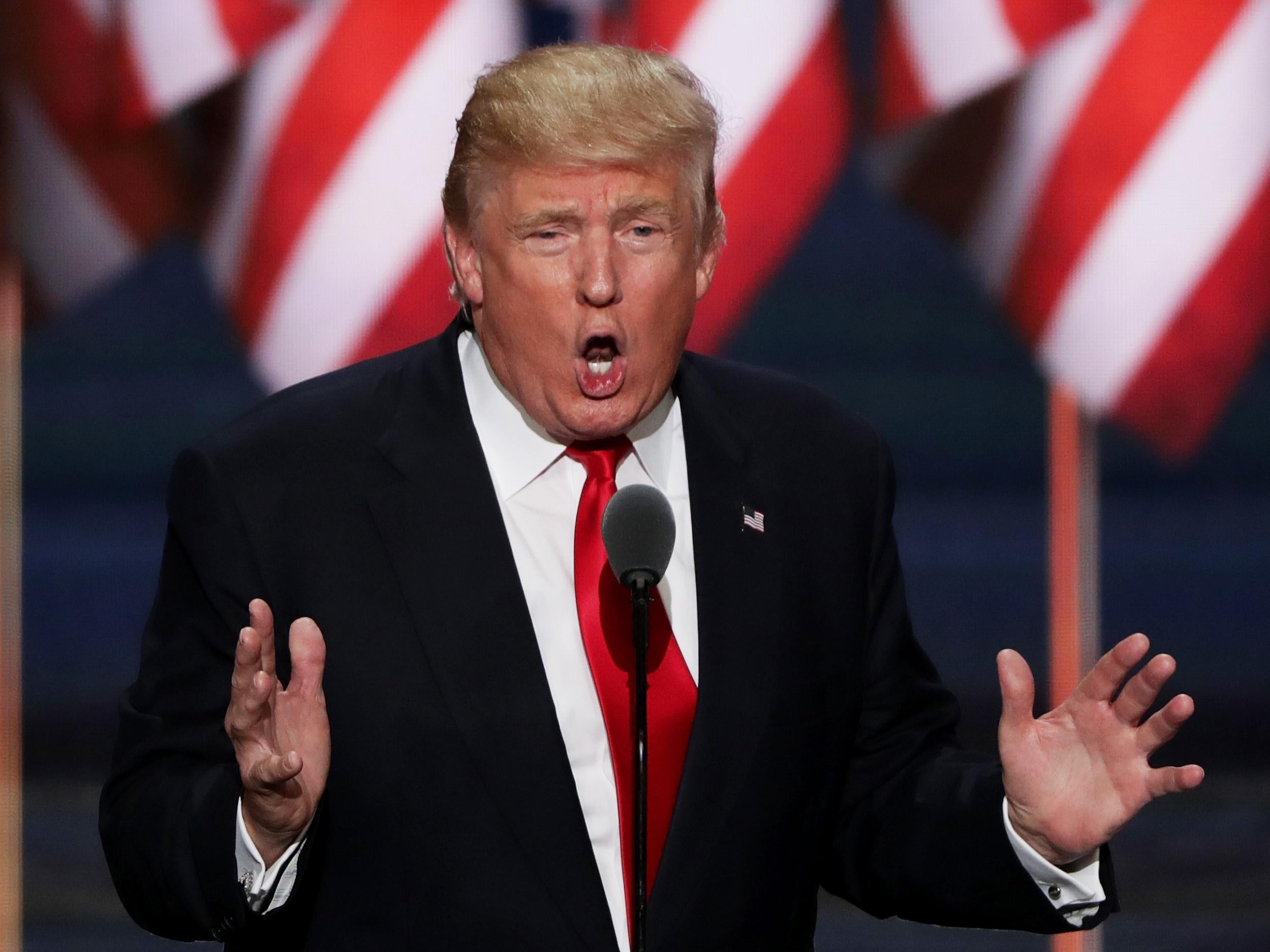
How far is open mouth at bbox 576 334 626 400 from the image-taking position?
1.67 metres

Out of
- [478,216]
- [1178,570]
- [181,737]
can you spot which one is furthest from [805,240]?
[181,737]

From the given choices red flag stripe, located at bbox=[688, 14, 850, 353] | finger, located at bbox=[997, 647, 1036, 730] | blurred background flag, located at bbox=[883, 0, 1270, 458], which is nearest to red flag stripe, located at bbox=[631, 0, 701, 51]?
red flag stripe, located at bbox=[688, 14, 850, 353]

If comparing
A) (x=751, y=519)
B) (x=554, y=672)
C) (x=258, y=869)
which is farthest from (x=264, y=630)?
(x=751, y=519)

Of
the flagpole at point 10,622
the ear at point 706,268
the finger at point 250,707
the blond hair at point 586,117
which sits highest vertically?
the blond hair at point 586,117

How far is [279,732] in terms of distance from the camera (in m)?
1.45

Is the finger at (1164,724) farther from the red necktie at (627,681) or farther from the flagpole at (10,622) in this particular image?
the flagpole at (10,622)

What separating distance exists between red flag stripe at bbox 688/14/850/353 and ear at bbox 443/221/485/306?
184 centimetres

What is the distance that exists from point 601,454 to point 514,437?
92mm

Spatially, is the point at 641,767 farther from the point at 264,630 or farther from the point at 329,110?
the point at 329,110

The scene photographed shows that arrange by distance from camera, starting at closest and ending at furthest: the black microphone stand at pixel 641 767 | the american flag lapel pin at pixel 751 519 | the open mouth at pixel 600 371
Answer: the black microphone stand at pixel 641 767, the open mouth at pixel 600 371, the american flag lapel pin at pixel 751 519

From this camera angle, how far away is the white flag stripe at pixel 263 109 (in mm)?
3541

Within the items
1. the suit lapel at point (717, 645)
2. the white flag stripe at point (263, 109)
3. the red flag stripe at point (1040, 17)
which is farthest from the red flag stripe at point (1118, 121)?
the suit lapel at point (717, 645)

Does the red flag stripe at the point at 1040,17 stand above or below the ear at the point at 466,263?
above

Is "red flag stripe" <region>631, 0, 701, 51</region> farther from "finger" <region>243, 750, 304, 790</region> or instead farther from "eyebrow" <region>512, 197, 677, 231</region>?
"finger" <region>243, 750, 304, 790</region>
